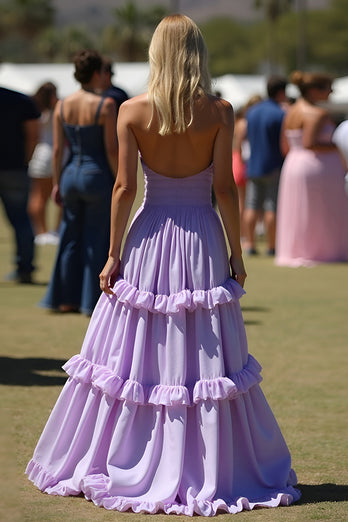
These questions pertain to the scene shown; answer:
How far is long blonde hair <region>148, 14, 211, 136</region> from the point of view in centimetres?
475

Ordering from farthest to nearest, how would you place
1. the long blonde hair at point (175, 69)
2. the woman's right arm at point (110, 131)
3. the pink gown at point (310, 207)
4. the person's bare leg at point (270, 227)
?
the person's bare leg at point (270, 227) < the pink gown at point (310, 207) < the woman's right arm at point (110, 131) < the long blonde hair at point (175, 69)

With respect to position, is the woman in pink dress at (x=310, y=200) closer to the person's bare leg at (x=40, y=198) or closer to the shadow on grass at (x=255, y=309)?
the shadow on grass at (x=255, y=309)

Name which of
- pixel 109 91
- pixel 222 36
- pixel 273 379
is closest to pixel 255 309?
pixel 109 91

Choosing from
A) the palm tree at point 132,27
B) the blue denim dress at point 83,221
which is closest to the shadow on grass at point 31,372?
the blue denim dress at point 83,221

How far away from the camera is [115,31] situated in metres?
109

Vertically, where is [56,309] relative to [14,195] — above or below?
below

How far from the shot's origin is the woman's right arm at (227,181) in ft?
15.9

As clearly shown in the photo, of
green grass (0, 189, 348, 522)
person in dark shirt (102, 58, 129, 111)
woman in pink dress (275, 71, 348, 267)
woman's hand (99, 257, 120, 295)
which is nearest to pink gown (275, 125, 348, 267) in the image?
woman in pink dress (275, 71, 348, 267)

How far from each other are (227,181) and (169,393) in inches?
37.4

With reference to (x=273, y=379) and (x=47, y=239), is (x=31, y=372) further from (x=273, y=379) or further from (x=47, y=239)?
(x=47, y=239)

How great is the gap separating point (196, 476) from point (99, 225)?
516 cm

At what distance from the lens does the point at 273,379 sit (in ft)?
24.5

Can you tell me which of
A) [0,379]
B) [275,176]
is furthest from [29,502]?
[275,176]

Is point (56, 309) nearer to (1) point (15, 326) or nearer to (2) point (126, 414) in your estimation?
(1) point (15, 326)
